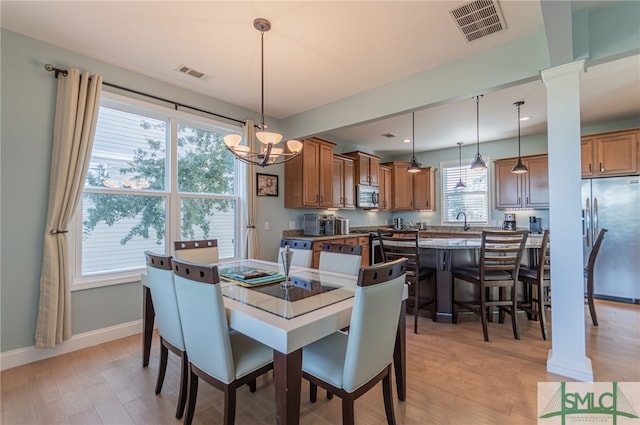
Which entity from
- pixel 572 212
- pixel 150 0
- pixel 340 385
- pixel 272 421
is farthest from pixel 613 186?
pixel 150 0

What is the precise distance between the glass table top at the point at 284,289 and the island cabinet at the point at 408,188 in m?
4.71

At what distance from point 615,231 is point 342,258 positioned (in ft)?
13.8

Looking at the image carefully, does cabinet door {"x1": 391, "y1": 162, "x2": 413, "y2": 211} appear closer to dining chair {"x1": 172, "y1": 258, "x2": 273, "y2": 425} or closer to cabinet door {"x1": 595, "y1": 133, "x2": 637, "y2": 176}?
cabinet door {"x1": 595, "y1": 133, "x2": 637, "y2": 176}

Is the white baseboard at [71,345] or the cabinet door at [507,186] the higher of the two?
the cabinet door at [507,186]

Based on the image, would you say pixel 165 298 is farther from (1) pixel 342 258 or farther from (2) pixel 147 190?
(2) pixel 147 190

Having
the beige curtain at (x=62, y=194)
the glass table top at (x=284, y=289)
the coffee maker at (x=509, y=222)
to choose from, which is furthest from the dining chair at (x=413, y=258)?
the beige curtain at (x=62, y=194)

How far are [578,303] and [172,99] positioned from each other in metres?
4.36

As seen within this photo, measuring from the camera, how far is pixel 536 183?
5.14 metres

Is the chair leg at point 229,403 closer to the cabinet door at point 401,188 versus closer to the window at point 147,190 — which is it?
the window at point 147,190

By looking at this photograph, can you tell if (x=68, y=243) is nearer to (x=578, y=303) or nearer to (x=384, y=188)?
(x=578, y=303)

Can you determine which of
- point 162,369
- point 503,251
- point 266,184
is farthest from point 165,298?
point 503,251

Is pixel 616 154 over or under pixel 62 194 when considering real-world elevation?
over

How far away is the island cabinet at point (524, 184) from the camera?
200 inches

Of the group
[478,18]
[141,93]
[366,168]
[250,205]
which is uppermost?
[478,18]
